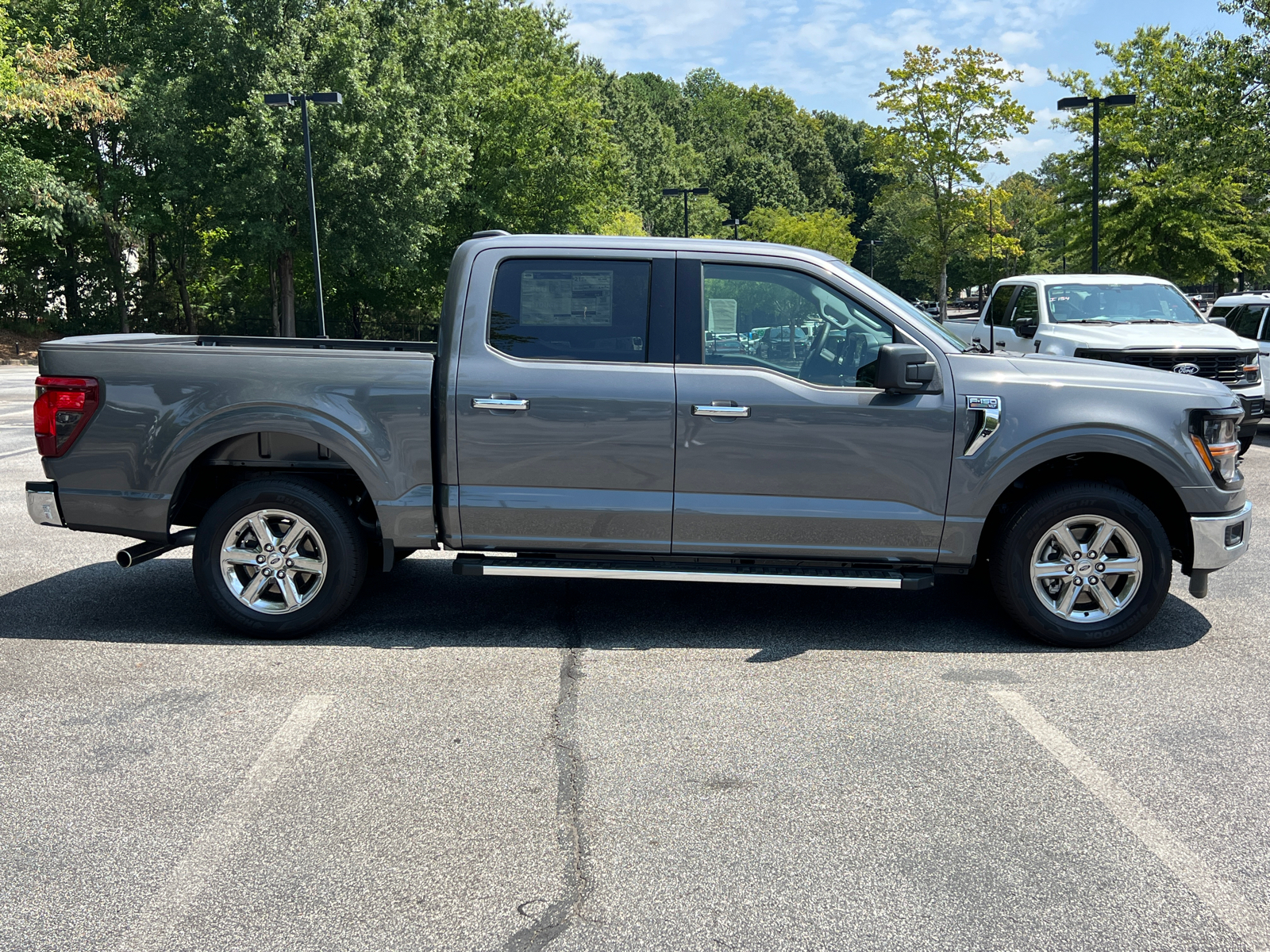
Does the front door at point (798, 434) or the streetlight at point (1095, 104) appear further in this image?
the streetlight at point (1095, 104)

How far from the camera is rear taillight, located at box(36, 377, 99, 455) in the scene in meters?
5.60

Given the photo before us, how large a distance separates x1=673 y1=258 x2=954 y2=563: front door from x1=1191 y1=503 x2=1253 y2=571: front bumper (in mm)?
1318

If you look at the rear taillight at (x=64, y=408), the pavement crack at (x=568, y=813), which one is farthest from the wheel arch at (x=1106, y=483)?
the rear taillight at (x=64, y=408)

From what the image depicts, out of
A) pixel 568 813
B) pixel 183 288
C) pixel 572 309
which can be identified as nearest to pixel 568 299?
pixel 572 309

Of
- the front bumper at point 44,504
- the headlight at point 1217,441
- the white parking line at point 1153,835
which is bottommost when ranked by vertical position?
the white parking line at point 1153,835

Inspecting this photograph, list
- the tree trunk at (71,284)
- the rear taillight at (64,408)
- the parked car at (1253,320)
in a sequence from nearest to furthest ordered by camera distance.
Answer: the rear taillight at (64,408), the parked car at (1253,320), the tree trunk at (71,284)

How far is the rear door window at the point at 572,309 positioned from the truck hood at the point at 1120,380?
1.95m

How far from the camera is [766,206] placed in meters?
87.4

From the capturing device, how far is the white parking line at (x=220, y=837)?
3.07m

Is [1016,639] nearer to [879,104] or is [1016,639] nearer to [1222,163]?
[1222,163]

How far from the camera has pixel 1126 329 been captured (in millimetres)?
11953

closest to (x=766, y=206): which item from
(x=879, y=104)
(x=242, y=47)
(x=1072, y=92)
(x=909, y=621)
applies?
(x=879, y=104)

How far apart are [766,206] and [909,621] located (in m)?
84.7

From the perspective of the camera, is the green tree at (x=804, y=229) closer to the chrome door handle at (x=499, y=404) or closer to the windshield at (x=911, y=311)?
the windshield at (x=911, y=311)
